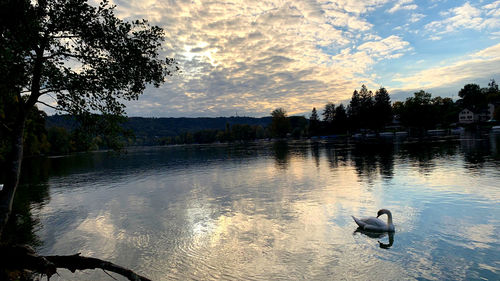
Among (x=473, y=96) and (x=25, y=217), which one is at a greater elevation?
(x=473, y=96)

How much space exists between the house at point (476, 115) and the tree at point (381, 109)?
52.6m

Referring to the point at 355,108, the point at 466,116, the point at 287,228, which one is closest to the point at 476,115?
the point at 466,116

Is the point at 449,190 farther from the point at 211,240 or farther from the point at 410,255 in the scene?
the point at 211,240

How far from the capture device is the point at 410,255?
1161cm

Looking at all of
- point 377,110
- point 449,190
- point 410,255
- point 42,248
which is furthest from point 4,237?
point 377,110

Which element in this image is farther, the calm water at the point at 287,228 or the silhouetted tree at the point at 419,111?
the silhouetted tree at the point at 419,111

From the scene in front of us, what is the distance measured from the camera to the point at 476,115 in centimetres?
15638

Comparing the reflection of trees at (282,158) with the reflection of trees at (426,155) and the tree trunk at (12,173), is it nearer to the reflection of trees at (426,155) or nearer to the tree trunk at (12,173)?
the reflection of trees at (426,155)

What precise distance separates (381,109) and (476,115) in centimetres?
6337

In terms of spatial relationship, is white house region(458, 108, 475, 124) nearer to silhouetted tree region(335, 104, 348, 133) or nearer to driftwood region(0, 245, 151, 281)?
silhouetted tree region(335, 104, 348, 133)

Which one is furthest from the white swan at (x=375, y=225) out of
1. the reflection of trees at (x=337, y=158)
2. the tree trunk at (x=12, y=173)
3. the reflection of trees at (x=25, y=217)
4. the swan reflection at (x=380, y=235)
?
the reflection of trees at (x=337, y=158)

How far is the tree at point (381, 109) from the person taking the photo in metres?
141

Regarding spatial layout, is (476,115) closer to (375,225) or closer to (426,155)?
(426,155)

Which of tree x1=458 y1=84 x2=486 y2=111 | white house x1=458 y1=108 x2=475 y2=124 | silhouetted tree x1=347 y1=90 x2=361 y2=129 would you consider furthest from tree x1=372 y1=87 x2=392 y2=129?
tree x1=458 y1=84 x2=486 y2=111
